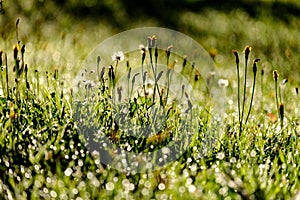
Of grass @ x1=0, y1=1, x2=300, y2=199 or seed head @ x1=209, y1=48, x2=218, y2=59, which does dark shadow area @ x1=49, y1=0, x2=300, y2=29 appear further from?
grass @ x1=0, y1=1, x2=300, y2=199

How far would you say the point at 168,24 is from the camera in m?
5.82

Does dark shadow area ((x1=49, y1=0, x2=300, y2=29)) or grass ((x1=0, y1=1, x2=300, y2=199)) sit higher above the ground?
dark shadow area ((x1=49, y1=0, x2=300, y2=29))

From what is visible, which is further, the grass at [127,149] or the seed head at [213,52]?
the seed head at [213,52]

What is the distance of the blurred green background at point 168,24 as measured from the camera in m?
4.69

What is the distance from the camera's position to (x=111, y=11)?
19.4 ft

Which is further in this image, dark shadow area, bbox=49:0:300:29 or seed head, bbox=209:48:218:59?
dark shadow area, bbox=49:0:300:29

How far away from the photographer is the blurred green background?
15.4 ft

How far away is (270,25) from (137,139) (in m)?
3.64

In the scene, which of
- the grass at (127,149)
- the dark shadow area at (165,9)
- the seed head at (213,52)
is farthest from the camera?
the dark shadow area at (165,9)

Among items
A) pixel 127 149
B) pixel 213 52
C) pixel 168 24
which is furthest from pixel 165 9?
pixel 127 149

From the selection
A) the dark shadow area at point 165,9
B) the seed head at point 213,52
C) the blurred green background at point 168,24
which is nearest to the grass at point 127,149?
the blurred green background at point 168,24

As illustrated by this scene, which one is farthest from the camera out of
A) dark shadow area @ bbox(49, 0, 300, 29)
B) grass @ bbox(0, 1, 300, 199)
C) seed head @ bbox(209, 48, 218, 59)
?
dark shadow area @ bbox(49, 0, 300, 29)

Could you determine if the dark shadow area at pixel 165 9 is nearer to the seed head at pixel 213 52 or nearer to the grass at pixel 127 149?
the seed head at pixel 213 52

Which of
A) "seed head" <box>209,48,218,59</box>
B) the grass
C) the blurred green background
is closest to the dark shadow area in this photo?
the blurred green background
